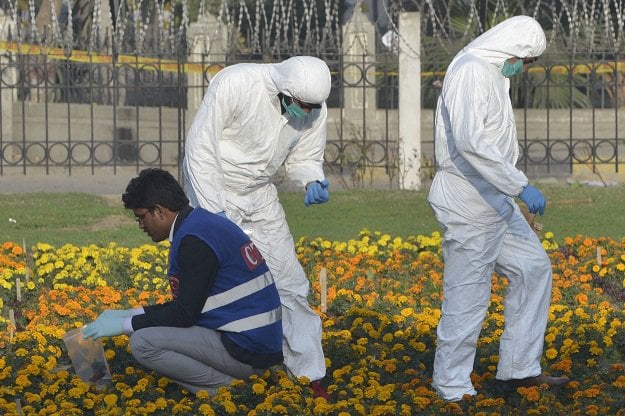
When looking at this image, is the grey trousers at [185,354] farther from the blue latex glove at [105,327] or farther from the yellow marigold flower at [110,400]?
the yellow marigold flower at [110,400]

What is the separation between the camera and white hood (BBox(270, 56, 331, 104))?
6.25 m

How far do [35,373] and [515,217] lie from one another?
91.6 inches

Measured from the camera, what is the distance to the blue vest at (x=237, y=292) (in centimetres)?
587

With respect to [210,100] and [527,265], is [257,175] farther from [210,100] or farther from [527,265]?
[527,265]

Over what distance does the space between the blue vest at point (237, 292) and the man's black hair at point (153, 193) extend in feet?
0.29

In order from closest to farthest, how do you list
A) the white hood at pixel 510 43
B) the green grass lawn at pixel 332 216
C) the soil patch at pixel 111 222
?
1. the white hood at pixel 510 43
2. the green grass lawn at pixel 332 216
3. the soil patch at pixel 111 222

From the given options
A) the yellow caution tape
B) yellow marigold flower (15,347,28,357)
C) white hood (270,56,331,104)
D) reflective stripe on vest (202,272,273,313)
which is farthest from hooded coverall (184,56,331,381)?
the yellow caution tape

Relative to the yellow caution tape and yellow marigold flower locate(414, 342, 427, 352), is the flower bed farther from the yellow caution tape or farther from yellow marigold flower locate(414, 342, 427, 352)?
the yellow caution tape

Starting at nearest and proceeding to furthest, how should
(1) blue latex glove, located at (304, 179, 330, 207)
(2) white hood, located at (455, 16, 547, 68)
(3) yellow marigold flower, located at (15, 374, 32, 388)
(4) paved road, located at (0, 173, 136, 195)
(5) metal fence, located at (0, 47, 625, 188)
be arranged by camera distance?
(2) white hood, located at (455, 16, 547, 68), (3) yellow marigold flower, located at (15, 374, 32, 388), (1) blue latex glove, located at (304, 179, 330, 207), (4) paved road, located at (0, 173, 136, 195), (5) metal fence, located at (0, 47, 625, 188)

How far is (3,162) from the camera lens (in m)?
19.1

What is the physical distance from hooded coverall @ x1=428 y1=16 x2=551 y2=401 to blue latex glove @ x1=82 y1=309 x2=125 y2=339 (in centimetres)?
140

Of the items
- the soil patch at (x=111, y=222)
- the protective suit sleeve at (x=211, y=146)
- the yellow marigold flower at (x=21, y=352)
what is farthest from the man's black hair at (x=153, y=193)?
the soil patch at (x=111, y=222)

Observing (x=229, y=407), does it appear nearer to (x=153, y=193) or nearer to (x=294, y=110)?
(x=153, y=193)

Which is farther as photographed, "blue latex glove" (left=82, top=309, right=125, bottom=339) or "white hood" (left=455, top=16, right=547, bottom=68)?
"white hood" (left=455, top=16, right=547, bottom=68)
